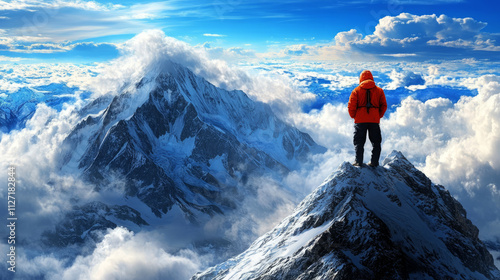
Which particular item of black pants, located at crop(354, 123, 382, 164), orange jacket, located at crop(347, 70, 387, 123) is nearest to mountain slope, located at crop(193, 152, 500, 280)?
black pants, located at crop(354, 123, 382, 164)

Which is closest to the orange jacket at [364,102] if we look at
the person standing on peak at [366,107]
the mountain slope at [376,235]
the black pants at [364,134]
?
the person standing on peak at [366,107]

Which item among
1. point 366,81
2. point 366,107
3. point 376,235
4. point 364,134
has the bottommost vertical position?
point 376,235

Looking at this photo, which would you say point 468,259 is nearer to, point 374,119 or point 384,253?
point 384,253

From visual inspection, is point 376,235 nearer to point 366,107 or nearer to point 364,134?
point 364,134

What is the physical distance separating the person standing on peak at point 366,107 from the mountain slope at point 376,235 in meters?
4.51

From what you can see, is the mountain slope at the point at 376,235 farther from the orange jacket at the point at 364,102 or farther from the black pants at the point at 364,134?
the orange jacket at the point at 364,102

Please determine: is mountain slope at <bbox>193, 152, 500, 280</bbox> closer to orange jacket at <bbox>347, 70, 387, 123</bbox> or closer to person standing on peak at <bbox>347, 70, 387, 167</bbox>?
person standing on peak at <bbox>347, 70, 387, 167</bbox>

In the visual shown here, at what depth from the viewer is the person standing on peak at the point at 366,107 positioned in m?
26.6

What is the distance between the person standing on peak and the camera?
26.6m

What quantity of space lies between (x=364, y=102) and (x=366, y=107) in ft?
1.55

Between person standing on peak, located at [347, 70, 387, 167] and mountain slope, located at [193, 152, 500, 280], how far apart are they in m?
4.51

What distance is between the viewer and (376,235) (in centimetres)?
2656

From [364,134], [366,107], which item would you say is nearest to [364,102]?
[366,107]

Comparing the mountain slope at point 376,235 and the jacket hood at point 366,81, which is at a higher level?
the jacket hood at point 366,81
